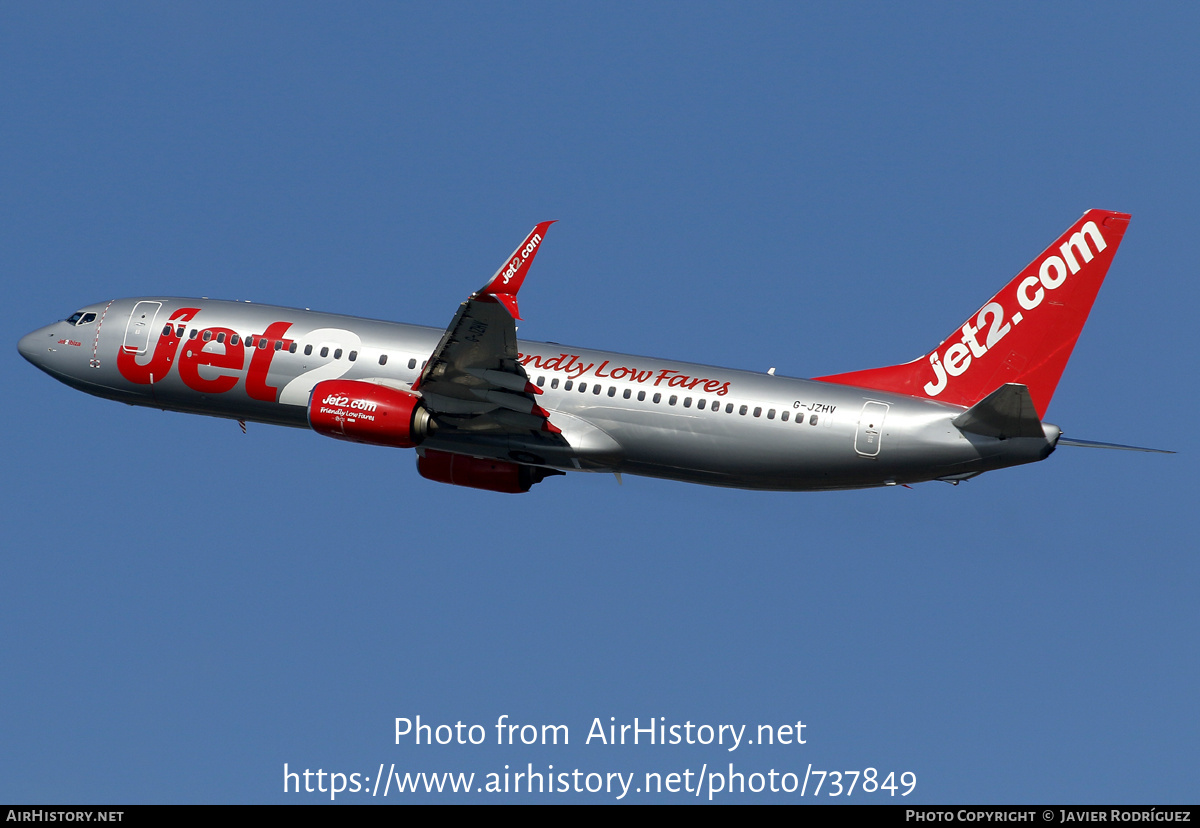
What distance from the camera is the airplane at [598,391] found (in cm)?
4006

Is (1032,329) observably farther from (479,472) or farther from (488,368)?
(479,472)

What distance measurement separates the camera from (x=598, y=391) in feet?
142

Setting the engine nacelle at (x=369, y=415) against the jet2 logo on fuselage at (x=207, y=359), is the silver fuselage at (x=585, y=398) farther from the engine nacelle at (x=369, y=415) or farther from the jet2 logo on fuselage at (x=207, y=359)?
the engine nacelle at (x=369, y=415)

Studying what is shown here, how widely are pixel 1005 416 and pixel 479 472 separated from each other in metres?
15.8

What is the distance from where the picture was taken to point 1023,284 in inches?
1620

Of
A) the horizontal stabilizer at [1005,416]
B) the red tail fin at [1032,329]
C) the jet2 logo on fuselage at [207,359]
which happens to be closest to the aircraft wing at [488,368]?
the jet2 logo on fuselage at [207,359]

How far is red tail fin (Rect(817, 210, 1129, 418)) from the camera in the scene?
40125mm

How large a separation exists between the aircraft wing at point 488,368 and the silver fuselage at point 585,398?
70 cm

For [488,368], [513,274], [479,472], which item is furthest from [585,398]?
[513,274]

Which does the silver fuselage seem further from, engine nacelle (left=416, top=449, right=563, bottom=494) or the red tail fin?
engine nacelle (left=416, top=449, right=563, bottom=494)

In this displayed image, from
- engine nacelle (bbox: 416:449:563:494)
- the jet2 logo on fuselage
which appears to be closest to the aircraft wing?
engine nacelle (bbox: 416:449:563:494)
